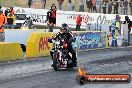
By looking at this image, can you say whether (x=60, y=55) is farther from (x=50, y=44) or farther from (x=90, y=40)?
(x=90, y=40)

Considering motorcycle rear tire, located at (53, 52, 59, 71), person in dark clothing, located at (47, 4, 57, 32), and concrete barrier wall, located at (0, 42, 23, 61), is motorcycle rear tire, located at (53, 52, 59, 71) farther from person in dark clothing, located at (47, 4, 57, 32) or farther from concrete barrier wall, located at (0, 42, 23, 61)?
person in dark clothing, located at (47, 4, 57, 32)

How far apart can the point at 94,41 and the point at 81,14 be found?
14351mm

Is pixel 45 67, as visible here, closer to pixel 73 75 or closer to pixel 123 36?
pixel 73 75

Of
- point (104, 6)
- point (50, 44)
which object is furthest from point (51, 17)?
point (104, 6)

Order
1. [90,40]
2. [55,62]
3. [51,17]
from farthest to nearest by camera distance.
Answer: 1. [90,40]
2. [51,17]
3. [55,62]

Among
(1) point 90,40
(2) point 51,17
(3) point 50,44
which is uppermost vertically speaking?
(2) point 51,17

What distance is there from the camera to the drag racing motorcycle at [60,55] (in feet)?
38.7

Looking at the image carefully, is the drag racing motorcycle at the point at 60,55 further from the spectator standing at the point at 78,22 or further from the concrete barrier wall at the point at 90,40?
the spectator standing at the point at 78,22

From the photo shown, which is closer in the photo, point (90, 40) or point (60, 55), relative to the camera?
point (60, 55)

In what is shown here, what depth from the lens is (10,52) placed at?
15961 millimetres

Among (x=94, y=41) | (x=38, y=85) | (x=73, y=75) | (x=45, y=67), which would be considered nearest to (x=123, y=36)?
(x=94, y=41)

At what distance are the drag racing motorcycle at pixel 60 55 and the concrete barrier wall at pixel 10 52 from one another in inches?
164

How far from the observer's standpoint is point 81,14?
36.6m

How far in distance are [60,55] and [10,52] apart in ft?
15.2
